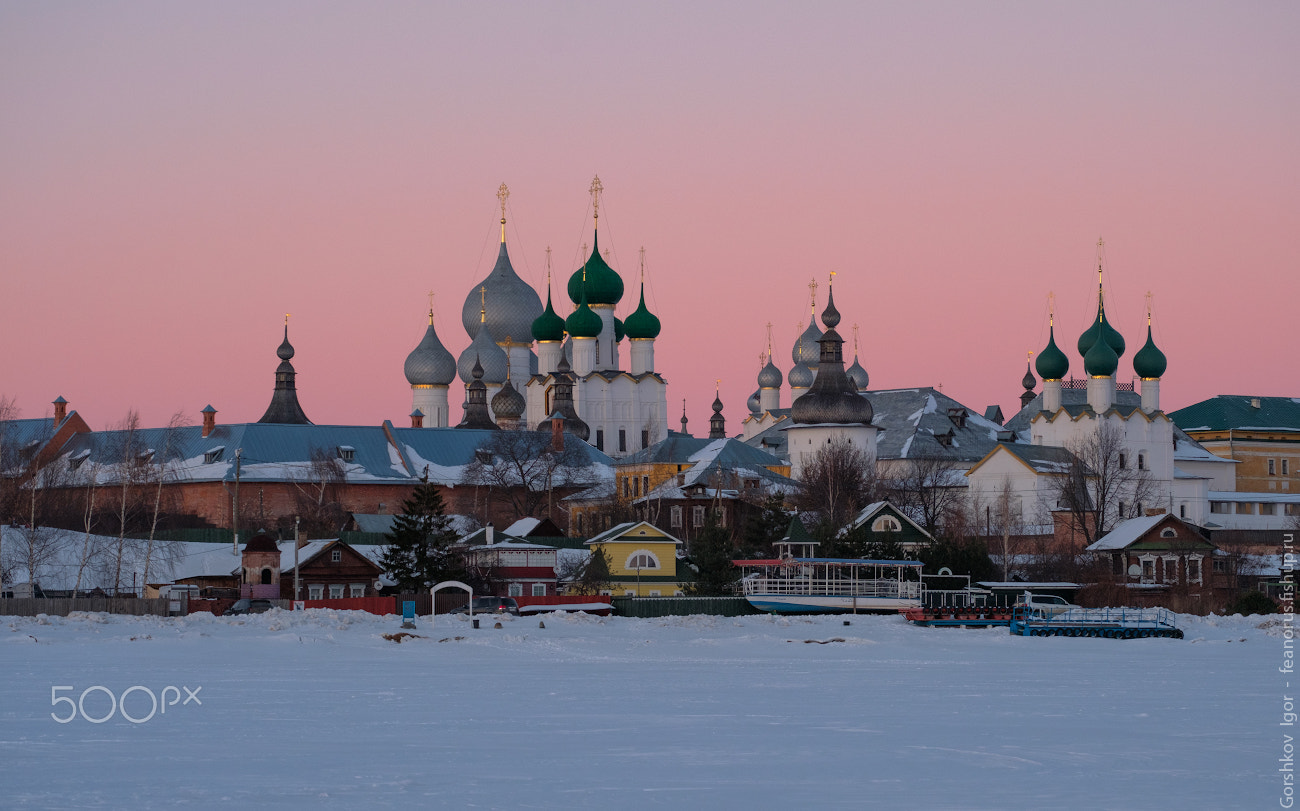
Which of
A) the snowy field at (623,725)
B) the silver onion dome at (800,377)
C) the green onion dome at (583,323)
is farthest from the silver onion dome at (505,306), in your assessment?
the snowy field at (623,725)

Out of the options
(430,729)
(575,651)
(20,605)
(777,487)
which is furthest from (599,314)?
(430,729)

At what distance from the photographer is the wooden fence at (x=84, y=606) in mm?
42375

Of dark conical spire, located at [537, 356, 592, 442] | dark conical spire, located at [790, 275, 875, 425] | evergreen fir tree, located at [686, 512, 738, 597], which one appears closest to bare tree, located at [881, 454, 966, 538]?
dark conical spire, located at [790, 275, 875, 425]

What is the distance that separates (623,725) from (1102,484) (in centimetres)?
5674

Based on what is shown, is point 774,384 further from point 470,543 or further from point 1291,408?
point 470,543

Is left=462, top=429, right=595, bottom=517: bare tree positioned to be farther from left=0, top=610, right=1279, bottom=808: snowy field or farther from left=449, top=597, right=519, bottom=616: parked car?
left=0, top=610, right=1279, bottom=808: snowy field

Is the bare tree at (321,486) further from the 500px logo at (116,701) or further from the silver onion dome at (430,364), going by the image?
the 500px logo at (116,701)

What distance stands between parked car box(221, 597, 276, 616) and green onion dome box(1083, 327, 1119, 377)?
49808 millimetres

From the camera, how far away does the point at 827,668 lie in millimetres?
30953

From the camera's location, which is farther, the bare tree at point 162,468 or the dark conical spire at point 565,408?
the dark conical spire at point 565,408

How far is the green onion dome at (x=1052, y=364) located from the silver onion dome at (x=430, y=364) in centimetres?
3335

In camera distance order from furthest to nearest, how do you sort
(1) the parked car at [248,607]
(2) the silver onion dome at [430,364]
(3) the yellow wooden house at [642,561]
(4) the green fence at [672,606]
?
(2) the silver onion dome at [430,364] < (3) the yellow wooden house at [642,561] < (4) the green fence at [672,606] < (1) the parked car at [248,607]

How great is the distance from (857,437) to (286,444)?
1043 inches

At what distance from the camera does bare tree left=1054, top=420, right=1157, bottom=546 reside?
73.8 metres
